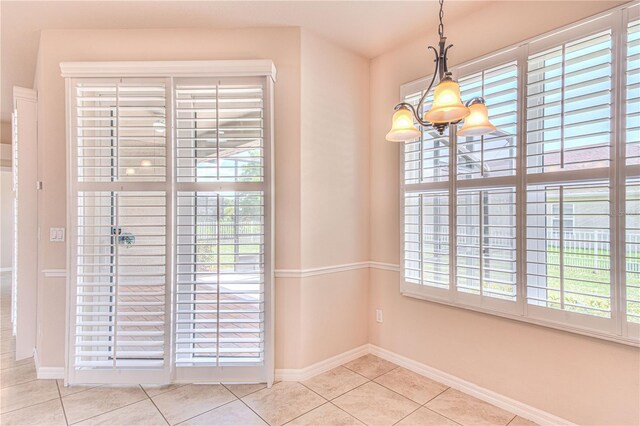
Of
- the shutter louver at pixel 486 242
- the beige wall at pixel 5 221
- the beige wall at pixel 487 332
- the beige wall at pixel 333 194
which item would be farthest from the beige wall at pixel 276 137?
the beige wall at pixel 5 221

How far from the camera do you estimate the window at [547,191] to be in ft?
5.67

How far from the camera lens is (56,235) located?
2.56 metres

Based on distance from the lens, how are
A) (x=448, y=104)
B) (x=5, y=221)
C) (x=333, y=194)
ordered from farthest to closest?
(x=5, y=221), (x=333, y=194), (x=448, y=104)

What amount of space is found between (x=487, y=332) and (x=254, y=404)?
1.81 metres

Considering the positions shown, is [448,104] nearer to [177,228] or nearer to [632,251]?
[632,251]

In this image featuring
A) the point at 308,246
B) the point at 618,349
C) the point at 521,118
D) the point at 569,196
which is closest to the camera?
the point at 618,349

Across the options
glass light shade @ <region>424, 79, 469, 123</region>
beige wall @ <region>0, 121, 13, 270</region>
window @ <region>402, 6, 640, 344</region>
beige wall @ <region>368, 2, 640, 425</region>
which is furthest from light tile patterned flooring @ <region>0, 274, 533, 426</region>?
beige wall @ <region>0, 121, 13, 270</region>

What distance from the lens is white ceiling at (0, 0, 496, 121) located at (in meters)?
2.27

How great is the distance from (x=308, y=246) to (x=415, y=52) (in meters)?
1.99

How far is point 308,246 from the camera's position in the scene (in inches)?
104

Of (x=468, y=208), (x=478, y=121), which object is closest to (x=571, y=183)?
(x=468, y=208)

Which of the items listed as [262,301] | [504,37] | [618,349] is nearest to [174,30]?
[262,301]

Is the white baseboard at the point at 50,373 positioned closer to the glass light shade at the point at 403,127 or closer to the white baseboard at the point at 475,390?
the white baseboard at the point at 475,390

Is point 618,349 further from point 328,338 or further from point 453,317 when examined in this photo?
point 328,338
